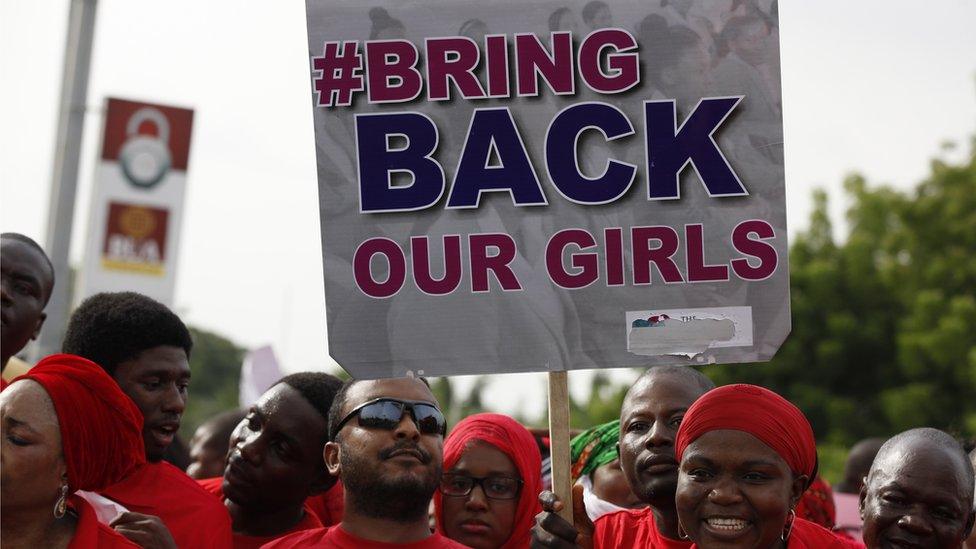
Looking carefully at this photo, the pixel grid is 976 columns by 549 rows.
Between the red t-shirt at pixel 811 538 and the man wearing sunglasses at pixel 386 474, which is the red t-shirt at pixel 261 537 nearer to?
the man wearing sunglasses at pixel 386 474

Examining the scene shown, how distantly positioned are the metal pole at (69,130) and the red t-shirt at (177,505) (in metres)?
6.03

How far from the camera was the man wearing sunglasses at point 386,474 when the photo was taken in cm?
417

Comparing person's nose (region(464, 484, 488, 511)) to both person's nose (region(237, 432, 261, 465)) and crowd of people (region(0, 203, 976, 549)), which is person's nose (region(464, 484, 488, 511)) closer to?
crowd of people (region(0, 203, 976, 549))

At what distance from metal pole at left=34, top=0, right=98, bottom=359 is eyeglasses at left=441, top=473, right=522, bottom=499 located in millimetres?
6147

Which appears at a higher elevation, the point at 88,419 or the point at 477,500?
the point at 88,419

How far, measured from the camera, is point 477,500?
4.98m

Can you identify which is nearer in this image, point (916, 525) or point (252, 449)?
point (916, 525)

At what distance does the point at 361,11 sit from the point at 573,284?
Answer: 40.5 inches

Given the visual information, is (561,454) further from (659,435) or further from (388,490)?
(659,435)

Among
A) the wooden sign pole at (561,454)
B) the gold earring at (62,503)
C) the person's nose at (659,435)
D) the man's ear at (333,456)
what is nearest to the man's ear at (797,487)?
the wooden sign pole at (561,454)

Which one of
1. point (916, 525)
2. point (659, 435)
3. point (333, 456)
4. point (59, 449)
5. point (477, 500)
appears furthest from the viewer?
point (477, 500)

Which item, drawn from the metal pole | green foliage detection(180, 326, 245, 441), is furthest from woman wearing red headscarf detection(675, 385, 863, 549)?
green foliage detection(180, 326, 245, 441)

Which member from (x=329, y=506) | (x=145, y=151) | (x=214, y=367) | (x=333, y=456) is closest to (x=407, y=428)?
(x=333, y=456)

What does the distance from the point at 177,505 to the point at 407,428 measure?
3.07 ft
